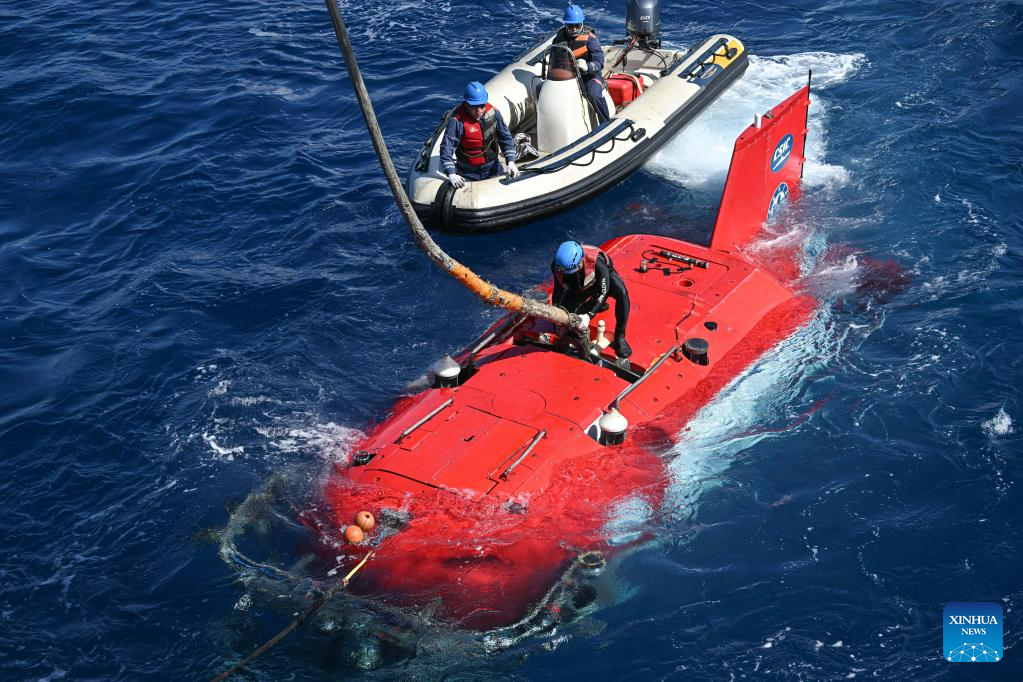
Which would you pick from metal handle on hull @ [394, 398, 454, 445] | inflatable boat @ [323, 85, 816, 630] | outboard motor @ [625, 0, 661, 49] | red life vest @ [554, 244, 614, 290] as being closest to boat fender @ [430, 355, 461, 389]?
inflatable boat @ [323, 85, 816, 630]

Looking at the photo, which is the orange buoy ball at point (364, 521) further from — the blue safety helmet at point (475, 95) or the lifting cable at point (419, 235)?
the blue safety helmet at point (475, 95)

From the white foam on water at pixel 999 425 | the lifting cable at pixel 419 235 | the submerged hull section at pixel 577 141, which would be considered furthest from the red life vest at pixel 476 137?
the white foam on water at pixel 999 425

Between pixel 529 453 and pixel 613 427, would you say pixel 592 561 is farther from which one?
pixel 613 427

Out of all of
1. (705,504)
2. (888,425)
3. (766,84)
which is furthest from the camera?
(766,84)

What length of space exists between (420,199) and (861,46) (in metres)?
9.00

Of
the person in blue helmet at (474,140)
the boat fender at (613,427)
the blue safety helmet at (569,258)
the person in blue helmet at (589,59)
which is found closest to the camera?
the boat fender at (613,427)

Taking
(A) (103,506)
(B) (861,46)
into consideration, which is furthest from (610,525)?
(B) (861,46)

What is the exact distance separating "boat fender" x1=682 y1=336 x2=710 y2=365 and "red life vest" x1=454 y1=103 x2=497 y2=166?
4.91 meters

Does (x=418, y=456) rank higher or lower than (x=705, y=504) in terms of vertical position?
higher

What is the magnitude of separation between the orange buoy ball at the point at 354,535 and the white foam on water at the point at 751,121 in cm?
841

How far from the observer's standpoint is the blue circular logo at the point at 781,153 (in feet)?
37.6

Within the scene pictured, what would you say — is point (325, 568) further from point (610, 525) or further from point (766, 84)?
point (766, 84)

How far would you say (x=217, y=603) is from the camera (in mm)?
8000

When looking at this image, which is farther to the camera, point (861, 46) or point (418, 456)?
point (861, 46)
